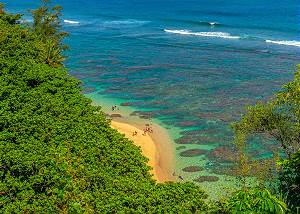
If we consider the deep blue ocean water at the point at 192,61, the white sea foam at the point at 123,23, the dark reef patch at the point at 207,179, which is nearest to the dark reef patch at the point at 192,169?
the deep blue ocean water at the point at 192,61

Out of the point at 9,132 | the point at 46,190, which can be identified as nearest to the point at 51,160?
the point at 46,190

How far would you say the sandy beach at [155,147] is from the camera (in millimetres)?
43344

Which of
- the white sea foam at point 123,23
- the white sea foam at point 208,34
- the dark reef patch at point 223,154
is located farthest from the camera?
the white sea foam at point 123,23

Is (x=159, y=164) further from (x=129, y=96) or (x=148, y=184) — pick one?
(x=129, y=96)

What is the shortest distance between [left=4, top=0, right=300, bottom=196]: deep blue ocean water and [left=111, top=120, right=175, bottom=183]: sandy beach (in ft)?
4.29

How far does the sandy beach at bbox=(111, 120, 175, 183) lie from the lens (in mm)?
43344

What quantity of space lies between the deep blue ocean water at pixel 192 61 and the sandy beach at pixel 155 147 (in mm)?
1309

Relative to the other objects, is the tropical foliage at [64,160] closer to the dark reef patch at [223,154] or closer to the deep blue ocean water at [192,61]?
the deep blue ocean water at [192,61]

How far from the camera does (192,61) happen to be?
86500mm

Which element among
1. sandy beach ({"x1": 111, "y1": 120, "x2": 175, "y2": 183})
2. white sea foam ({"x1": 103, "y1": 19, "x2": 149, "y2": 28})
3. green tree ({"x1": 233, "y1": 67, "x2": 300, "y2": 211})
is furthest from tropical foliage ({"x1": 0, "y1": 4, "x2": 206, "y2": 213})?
white sea foam ({"x1": 103, "y1": 19, "x2": 149, "y2": 28})

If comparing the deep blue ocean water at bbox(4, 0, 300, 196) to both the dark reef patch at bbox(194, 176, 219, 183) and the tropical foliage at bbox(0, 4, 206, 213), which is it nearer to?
the dark reef patch at bbox(194, 176, 219, 183)

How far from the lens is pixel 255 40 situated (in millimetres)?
100812

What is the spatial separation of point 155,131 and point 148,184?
91.0ft

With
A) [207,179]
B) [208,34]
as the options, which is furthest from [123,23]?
[207,179]
